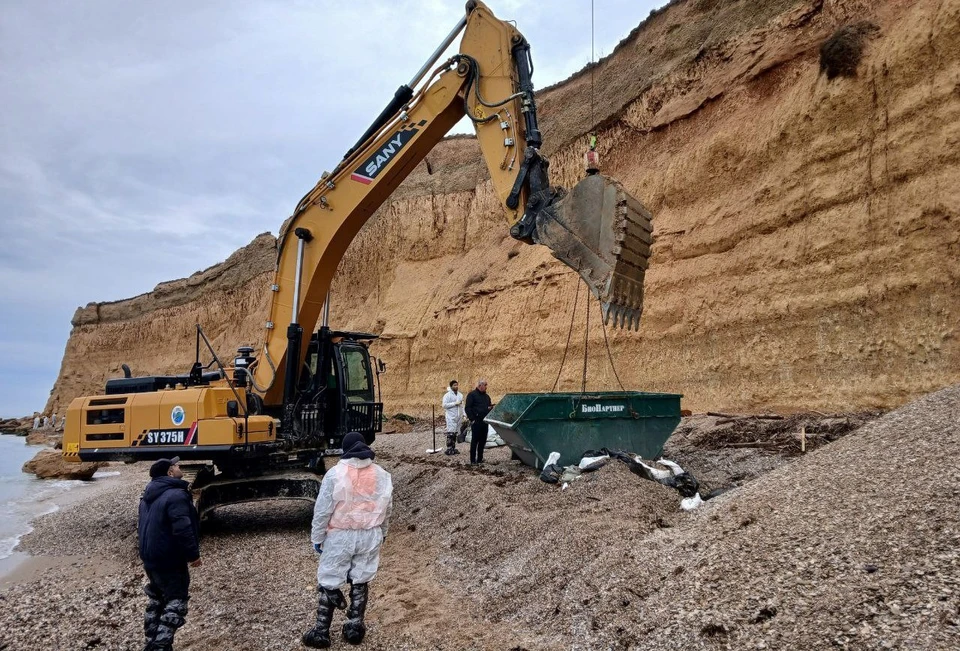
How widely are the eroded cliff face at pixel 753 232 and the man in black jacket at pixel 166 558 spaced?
1126cm

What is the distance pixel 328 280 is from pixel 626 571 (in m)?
6.66

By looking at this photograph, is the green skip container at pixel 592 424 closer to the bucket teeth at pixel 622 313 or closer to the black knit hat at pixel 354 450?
the bucket teeth at pixel 622 313

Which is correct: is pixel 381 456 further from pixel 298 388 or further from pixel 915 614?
pixel 915 614

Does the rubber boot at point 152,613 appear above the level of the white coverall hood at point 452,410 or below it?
below

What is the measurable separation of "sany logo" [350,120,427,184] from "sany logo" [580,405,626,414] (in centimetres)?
456

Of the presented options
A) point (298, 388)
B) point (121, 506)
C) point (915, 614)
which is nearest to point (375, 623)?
point (915, 614)

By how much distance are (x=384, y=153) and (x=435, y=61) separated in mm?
1531

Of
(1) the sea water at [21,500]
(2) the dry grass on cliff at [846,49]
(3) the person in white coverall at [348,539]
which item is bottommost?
(1) the sea water at [21,500]

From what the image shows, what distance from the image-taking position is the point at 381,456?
15875 mm

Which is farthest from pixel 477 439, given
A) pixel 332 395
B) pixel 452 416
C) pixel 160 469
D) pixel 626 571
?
pixel 160 469

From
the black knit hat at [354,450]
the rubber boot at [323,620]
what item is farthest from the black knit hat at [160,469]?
the rubber boot at [323,620]

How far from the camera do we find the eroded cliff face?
38.8 ft

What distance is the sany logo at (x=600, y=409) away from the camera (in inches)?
368

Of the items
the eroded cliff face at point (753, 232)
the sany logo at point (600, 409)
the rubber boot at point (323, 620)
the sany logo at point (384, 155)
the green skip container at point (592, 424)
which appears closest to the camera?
the rubber boot at point (323, 620)
